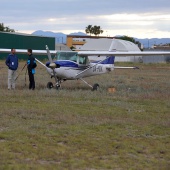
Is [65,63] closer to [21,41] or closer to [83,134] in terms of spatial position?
[83,134]

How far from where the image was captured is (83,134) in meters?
9.99

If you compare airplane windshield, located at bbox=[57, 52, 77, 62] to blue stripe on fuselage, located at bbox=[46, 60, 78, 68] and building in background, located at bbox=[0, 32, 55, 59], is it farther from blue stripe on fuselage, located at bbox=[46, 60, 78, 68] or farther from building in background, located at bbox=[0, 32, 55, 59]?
building in background, located at bbox=[0, 32, 55, 59]

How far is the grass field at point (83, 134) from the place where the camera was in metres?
7.90

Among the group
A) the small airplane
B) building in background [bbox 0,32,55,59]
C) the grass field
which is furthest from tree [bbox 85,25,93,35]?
the grass field

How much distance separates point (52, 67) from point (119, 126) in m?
9.34

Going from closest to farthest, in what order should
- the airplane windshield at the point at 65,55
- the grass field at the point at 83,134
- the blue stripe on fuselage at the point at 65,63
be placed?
1. the grass field at the point at 83,134
2. the blue stripe on fuselage at the point at 65,63
3. the airplane windshield at the point at 65,55

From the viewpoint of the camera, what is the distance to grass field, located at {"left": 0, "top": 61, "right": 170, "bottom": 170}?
790cm

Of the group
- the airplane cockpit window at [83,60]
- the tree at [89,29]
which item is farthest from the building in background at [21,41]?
the tree at [89,29]

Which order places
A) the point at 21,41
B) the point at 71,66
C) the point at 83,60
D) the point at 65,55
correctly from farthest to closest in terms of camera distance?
the point at 21,41 < the point at 83,60 < the point at 65,55 < the point at 71,66

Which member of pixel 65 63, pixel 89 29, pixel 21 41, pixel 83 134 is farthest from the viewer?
pixel 89 29

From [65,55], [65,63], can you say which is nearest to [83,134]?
[65,63]

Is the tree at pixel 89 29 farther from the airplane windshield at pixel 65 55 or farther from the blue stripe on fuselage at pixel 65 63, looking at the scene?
the blue stripe on fuselage at pixel 65 63

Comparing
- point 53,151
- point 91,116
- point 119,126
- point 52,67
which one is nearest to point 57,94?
point 52,67

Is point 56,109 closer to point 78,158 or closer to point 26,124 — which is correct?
point 26,124
